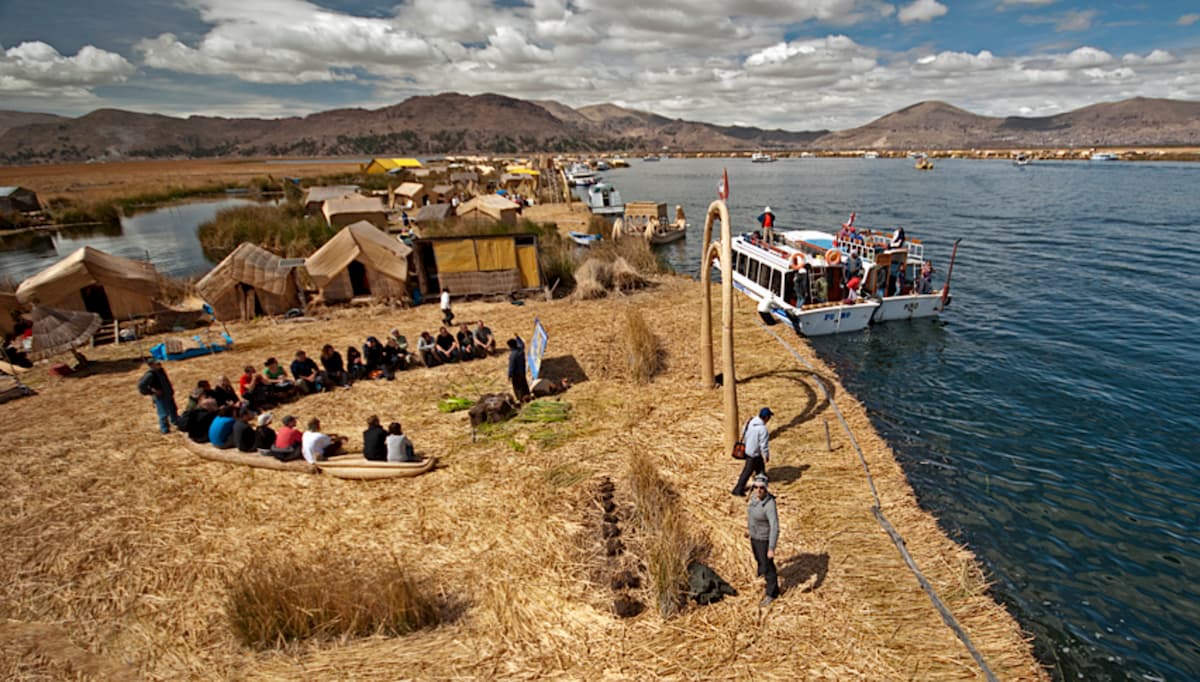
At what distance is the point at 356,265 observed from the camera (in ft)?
67.9

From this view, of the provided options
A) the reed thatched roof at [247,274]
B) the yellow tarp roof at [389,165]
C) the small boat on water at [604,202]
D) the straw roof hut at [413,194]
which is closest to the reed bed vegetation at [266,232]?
the reed thatched roof at [247,274]

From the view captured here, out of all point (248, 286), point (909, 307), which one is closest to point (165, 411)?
point (248, 286)

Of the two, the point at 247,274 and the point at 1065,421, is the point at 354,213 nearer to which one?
the point at 247,274

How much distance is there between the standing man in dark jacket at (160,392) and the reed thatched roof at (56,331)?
18.8 feet

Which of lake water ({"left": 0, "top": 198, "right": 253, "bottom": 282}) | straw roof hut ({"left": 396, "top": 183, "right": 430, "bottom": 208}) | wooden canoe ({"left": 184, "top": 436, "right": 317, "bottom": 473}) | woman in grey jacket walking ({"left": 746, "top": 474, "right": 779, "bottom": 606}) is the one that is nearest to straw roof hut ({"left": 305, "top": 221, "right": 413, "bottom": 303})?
wooden canoe ({"left": 184, "top": 436, "right": 317, "bottom": 473})

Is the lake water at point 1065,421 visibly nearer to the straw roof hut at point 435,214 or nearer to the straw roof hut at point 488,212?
the straw roof hut at point 488,212

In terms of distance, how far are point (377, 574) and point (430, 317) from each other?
1330cm

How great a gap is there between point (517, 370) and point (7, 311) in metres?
18.7

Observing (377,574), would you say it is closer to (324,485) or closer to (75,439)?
(324,485)

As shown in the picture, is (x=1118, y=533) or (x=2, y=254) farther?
(x=2, y=254)

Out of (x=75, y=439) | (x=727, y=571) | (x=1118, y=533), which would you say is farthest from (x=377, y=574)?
(x=1118, y=533)

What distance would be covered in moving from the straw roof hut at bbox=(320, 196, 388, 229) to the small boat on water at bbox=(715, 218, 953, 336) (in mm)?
25667

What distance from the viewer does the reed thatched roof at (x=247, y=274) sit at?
18688 millimetres

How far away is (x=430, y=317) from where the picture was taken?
19172 mm
